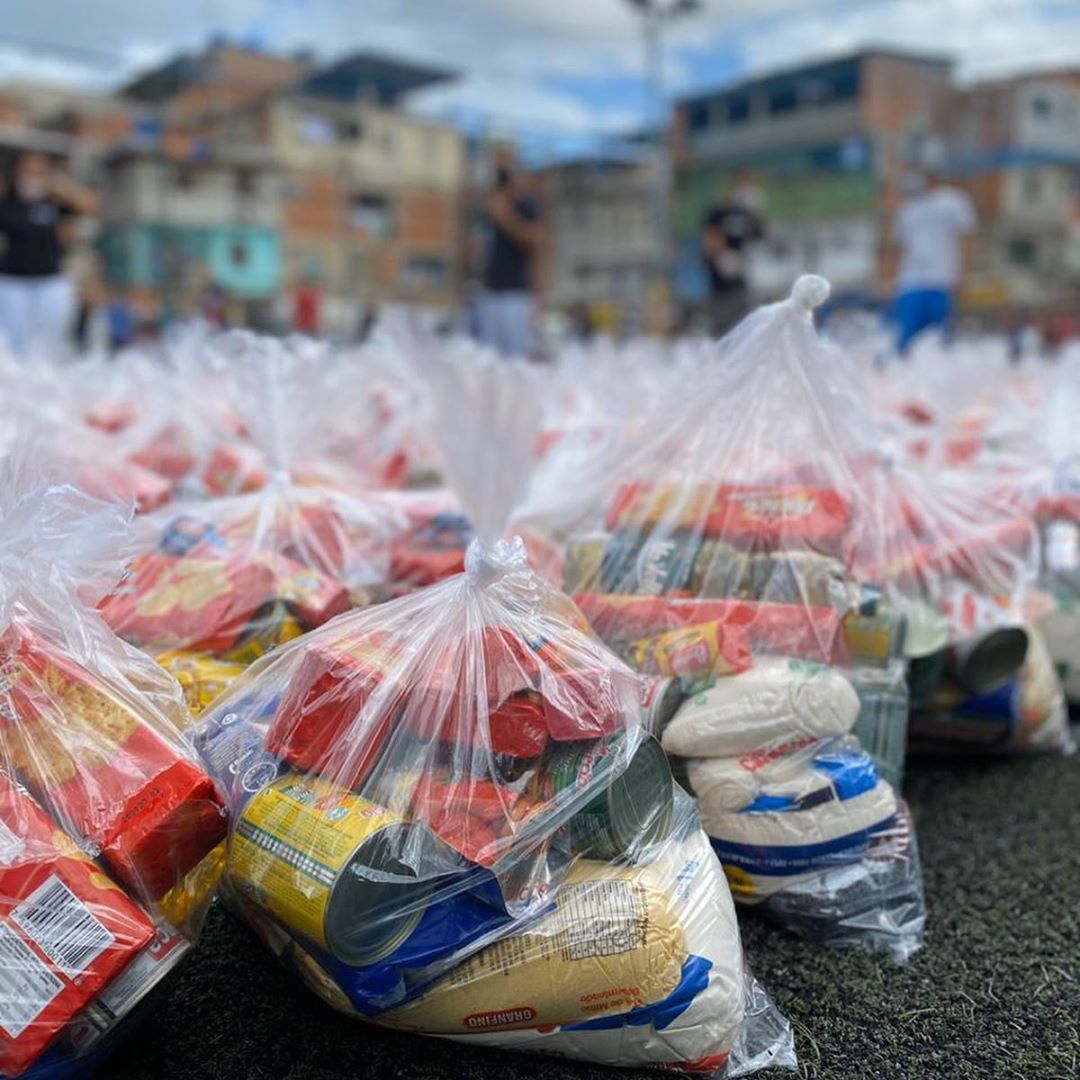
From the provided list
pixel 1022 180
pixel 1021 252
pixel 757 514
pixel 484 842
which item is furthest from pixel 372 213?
pixel 484 842

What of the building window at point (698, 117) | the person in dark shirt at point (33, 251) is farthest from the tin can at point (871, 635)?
the building window at point (698, 117)

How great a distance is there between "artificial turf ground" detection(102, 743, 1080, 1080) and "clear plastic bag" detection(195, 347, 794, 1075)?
0.20 ft

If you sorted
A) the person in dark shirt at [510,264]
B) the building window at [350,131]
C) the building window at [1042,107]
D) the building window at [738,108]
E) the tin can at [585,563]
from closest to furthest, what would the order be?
the tin can at [585,563], the person in dark shirt at [510,264], the building window at [1042,107], the building window at [350,131], the building window at [738,108]

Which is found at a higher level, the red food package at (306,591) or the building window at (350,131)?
the building window at (350,131)

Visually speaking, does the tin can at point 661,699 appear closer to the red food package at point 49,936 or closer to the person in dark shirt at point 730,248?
the red food package at point 49,936

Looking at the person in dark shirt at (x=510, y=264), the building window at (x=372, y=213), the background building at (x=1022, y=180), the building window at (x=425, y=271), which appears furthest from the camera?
the building window at (x=425, y=271)

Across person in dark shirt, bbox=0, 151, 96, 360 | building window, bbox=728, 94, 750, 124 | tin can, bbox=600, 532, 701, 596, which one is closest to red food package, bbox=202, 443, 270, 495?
tin can, bbox=600, 532, 701, 596

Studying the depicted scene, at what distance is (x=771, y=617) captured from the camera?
1.54m

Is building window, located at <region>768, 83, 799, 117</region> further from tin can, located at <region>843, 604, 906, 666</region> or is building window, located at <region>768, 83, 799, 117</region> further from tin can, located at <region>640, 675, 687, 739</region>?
tin can, located at <region>640, 675, 687, 739</region>

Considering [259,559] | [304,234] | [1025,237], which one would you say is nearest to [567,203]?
[304,234]

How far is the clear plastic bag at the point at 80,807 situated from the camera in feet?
3.16

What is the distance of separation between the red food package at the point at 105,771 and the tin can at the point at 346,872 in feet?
0.26

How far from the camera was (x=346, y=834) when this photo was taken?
106cm

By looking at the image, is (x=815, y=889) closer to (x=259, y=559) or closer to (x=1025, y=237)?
(x=259, y=559)
